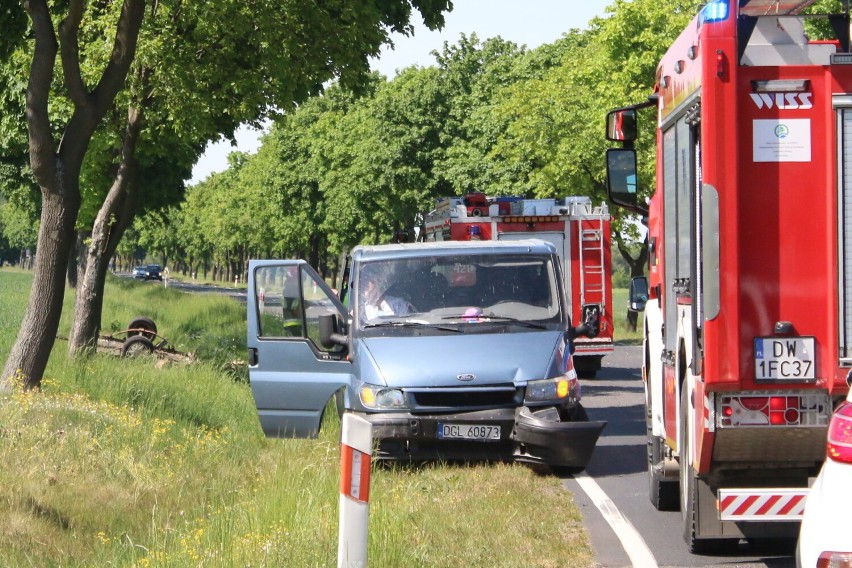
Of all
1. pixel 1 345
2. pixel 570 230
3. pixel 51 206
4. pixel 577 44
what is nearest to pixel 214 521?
pixel 51 206

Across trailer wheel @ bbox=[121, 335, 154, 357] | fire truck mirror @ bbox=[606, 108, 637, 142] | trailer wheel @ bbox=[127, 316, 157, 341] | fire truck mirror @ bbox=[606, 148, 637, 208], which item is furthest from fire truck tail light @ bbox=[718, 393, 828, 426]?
trailer wheel @ bbox=[127, 316, 157, 341]

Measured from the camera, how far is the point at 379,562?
727 centimetres

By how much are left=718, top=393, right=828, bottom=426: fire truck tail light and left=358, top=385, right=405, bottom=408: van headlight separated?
475cm

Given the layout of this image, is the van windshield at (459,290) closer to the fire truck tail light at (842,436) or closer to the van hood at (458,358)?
the van hood at (458,358)

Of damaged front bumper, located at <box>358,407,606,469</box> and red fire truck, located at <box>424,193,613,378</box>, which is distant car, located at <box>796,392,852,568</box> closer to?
damaged front bumper, located at <box>358,407,606,469</box>

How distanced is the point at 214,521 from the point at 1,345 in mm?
13891

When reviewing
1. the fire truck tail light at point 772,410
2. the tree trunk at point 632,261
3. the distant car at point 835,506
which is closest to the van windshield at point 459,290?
the fire truck tail light at point 772,410

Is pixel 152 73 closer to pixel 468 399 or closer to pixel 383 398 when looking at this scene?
pixel 383 398

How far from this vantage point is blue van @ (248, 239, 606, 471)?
11.4 meters

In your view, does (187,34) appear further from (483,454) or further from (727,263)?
(727,263)

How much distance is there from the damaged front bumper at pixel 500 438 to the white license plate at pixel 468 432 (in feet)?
0.09

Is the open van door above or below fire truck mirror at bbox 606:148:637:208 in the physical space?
below

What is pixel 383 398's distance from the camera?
37.9ft

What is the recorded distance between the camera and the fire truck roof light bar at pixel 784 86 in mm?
7039
